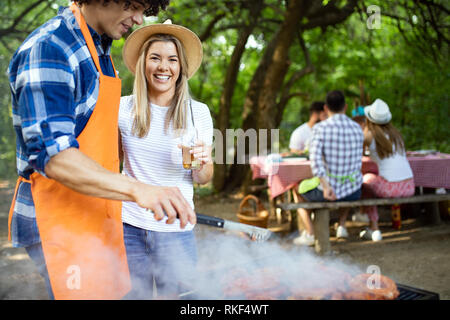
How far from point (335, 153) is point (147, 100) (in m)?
3.26

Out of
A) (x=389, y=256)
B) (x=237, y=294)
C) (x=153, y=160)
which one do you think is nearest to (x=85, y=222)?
(x=153, y=160)

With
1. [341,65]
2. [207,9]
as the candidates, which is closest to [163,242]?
[207,9]

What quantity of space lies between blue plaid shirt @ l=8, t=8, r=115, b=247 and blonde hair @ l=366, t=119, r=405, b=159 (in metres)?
4.51

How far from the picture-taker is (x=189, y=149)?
6.61ft

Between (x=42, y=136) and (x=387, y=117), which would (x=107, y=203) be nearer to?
(x=42, y=136)

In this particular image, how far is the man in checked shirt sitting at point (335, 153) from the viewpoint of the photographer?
15.9 ft

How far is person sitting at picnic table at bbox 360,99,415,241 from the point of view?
5.17m

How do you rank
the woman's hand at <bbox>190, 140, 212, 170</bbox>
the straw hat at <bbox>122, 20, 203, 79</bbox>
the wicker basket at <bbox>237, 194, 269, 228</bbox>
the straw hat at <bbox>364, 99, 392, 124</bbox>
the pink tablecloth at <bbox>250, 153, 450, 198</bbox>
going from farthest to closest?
the wicker basket at <bbox>237, 194, 269, 228</bbox>
the pink tablecloth at <bbox>250, 153, 450, 198</bbox>
the straw hat at <bbox>364, 99, 392, 124</bbox>
the straw hat at <bbox>122, 20, 203, 79</bbox>
the woman's hand at <bbox>190, 140, 212, 170</bbox>

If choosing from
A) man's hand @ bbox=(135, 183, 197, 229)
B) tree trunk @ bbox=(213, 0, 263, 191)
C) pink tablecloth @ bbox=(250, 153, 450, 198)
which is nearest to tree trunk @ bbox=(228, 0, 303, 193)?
tree trunk @ bbox=(213, 0, 263, 191)

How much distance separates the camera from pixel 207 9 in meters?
8.90

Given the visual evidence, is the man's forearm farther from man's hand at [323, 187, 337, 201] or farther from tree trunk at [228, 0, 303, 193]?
tree trunk at [228, 0, 303, 193]

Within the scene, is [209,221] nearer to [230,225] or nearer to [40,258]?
[230,225]

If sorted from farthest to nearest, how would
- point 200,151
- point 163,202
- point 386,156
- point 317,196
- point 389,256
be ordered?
point 386,156, point 317,196, point 389,256, point 200,151, point 163,202

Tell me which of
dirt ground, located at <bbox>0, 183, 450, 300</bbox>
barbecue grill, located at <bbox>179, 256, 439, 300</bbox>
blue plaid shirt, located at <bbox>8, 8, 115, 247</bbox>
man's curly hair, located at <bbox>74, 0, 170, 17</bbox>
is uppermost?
man's curly hair, located at <bbox>74, 0, 170, 17</bbox>
